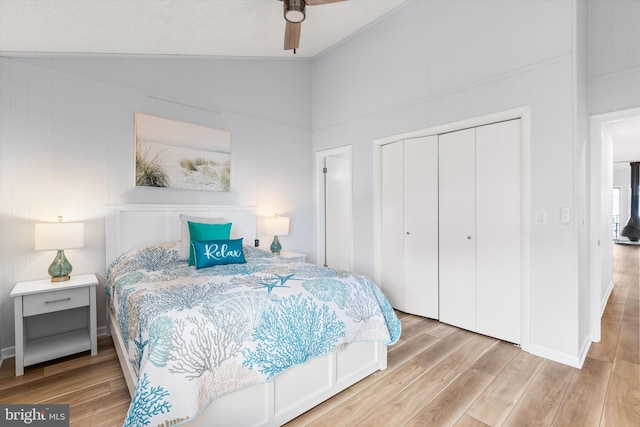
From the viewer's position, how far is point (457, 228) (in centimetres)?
312

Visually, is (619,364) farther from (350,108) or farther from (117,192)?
(117,192)

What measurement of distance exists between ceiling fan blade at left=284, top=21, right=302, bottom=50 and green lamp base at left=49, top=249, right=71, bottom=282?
2.55 meters

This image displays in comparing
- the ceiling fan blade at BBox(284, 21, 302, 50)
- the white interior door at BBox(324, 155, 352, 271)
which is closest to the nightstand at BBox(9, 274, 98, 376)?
the ceiling fan blade at BBox(284, 21, 302, 50)

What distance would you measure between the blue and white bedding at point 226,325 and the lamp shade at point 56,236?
48 centimetres

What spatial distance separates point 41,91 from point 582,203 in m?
4.61

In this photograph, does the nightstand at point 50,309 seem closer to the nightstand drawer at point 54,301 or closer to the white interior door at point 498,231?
the nightstand drawer at point 54,301

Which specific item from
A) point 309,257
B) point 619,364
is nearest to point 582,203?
point 619,364

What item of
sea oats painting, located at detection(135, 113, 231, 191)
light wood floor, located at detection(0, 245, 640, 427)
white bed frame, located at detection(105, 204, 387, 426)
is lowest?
light wood floor, located at detection(0, 245, 640, 427)

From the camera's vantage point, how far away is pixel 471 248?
3.01 m

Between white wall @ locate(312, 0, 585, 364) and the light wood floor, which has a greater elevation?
white wall @ locate(312, 0, 585, 364)

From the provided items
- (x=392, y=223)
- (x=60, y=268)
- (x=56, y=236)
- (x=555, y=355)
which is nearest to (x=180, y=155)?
(x=56, y=236)

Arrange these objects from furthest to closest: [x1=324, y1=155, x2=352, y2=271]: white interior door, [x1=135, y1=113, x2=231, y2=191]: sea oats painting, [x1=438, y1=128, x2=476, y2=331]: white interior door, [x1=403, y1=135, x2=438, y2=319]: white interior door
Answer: [x1=324, y1=155, x2=352, y2=271]: white interior door, [x1=403, y1=135, x2=438, y2=319]: white interior door, [x1=135, y1=113, x2=231, y2=191]: sea oats painting, [x1=438, y1=128, x2=476, y2=331]: white interior door

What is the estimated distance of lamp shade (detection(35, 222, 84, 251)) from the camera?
239 centimetres

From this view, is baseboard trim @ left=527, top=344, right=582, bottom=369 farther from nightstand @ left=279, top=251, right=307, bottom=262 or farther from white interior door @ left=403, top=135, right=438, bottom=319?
nightstand @ left=279, top=251, right=307, bottom=262
